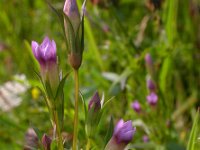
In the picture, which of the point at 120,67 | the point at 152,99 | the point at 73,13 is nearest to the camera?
the point at 73,13

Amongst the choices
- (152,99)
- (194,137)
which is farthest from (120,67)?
(194,137)

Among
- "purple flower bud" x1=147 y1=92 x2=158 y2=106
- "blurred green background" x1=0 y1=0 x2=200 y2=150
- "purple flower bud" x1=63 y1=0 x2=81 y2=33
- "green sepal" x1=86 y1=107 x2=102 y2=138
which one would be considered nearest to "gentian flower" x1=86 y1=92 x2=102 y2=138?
"green sepal" x1=86 y1=107 x2=102 y2=138

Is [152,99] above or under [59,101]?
under

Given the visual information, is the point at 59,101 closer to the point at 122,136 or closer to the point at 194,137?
the point at 122,136

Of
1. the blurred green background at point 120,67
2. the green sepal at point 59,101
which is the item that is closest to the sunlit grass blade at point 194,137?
the green sepal at point 59,101

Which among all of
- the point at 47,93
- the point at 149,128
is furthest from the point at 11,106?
the point at 47,93

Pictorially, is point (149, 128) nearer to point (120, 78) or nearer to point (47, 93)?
point (120, 78)
